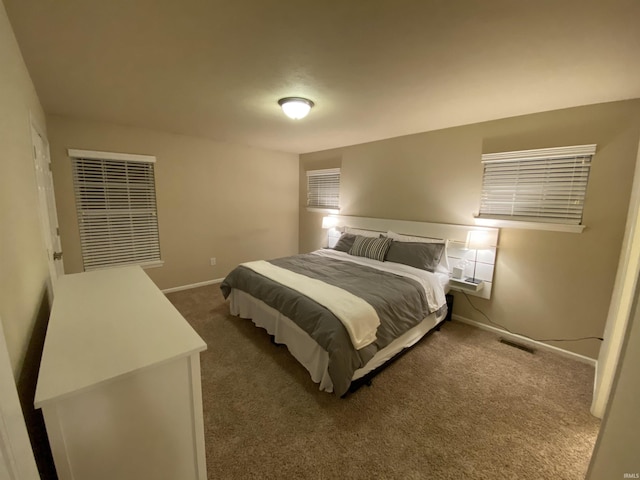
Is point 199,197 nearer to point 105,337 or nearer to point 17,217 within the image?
point 17,217

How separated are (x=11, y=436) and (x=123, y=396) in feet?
1.17

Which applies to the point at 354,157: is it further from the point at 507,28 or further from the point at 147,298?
the point at 147,298

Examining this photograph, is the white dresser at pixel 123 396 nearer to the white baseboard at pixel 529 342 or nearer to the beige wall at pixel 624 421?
the beige wall at pixel 624 421

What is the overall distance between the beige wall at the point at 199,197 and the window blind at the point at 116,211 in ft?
0.28

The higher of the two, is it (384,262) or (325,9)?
(325,9)

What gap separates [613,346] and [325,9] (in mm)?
2731

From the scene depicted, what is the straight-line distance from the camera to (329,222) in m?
4.63

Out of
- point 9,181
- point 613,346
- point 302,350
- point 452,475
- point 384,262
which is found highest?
point 9,181

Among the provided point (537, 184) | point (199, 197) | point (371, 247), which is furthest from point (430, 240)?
point (199, 197)

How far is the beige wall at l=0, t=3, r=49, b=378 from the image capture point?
3.21 feet

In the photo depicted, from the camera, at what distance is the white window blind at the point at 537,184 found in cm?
239

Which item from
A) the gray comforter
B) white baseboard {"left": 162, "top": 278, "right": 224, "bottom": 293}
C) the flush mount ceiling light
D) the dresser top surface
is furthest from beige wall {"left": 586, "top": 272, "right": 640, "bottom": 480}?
white baseboard {"left": 162, "top": 278, "right": 224, "bottom": 293}

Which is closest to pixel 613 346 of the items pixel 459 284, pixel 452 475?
pixel 459 284

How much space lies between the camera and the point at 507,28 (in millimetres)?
1324
